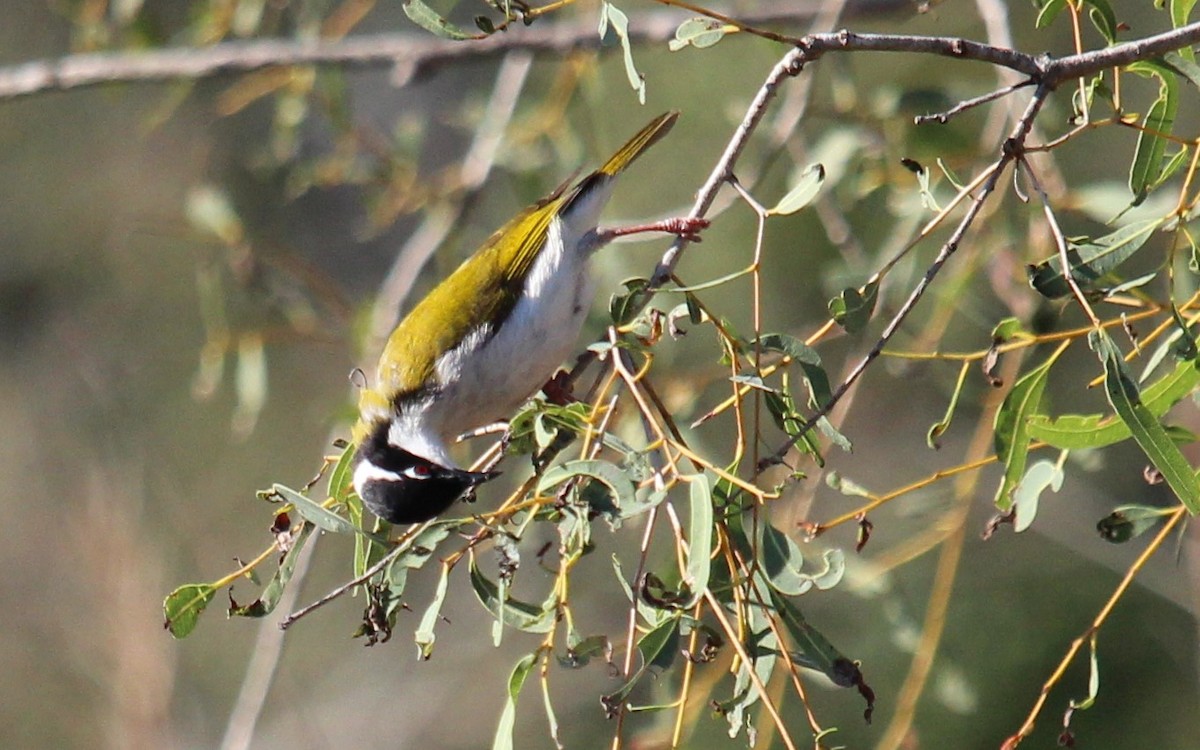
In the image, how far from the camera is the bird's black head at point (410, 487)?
2.57m

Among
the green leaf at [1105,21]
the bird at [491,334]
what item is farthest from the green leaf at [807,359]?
the bird at [491,334]

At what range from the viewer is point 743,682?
71.2 inches

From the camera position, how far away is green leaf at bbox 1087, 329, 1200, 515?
1.74 metres

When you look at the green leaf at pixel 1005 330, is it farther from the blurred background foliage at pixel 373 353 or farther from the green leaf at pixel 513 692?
the green leaf at pixel 513 692

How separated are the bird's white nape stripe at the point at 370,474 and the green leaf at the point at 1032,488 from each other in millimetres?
1255

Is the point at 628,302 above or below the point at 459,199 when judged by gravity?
below

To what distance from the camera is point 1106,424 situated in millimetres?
2016

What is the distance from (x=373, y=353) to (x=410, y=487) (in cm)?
134

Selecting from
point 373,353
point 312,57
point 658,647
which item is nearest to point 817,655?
point 658,647

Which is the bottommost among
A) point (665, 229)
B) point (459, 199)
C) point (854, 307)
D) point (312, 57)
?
point (854, 307)

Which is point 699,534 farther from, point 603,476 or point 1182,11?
point 1182,11

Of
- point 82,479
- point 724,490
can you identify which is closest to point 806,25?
point 724,490

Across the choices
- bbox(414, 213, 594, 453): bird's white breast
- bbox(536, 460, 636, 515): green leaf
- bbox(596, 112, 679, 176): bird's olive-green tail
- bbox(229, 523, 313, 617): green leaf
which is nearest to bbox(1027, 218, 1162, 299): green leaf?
bbox(536, 460, 636, 515): green leaf

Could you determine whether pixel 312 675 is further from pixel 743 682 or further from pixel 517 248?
pixel 743 682
